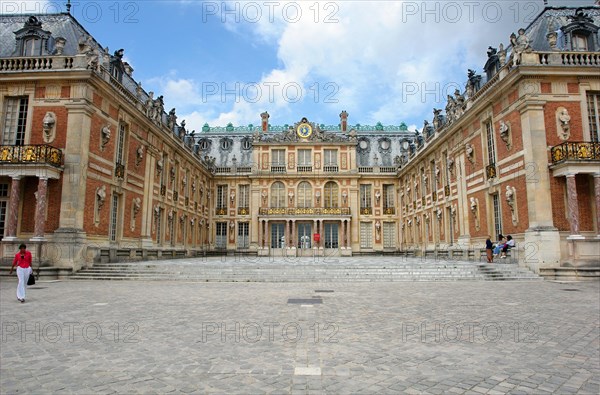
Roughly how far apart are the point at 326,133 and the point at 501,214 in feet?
76.5

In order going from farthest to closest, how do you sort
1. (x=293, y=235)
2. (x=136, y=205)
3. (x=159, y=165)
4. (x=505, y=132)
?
(x=293, y=235) → (x=159, y=165) → (x=136, y=205) → (x=505, y=132)

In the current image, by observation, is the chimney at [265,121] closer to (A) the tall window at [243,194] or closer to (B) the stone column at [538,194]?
(A) the tall window at [243,194]

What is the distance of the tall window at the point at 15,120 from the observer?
55.0 feet

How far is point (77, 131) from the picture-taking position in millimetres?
16391

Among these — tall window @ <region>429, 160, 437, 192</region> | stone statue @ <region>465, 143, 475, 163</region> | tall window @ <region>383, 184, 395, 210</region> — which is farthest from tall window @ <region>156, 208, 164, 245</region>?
tall window @ <region>383, 184, 395, 210</region>

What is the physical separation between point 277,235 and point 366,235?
8.42 metres

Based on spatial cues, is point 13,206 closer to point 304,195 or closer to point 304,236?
point 304,236

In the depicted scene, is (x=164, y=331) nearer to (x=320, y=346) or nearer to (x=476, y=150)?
(x=320, y=346)

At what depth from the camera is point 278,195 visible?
127 ft

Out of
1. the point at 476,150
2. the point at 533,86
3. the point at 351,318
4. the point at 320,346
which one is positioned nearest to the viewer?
the point at 320,346

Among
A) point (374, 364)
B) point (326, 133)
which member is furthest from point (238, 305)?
point (326, 133)

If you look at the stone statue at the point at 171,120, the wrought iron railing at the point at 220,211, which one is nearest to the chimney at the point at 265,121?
the wrought iron railing at the point at 220,211

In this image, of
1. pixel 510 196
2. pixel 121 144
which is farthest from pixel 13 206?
pixel 510 196

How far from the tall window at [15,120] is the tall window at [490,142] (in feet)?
67.9
